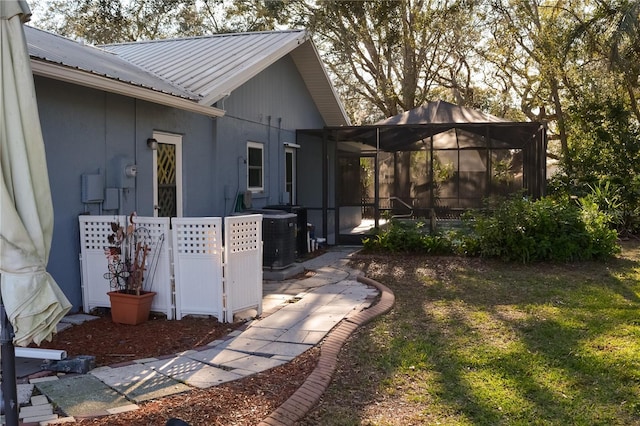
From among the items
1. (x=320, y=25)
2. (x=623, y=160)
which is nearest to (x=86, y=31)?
(x=320, y=25)

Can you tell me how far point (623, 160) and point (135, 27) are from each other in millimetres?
20490

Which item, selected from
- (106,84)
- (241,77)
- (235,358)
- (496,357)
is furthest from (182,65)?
(496,357)

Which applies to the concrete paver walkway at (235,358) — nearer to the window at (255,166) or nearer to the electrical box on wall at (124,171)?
the electrical box on wall at (124,171)

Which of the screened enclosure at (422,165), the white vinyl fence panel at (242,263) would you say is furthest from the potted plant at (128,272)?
the screened enclosure at (422,165)

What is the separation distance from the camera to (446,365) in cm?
472

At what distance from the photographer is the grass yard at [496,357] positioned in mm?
3826

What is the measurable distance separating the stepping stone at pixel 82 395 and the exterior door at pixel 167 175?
4.16 metres

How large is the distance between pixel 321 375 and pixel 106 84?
12.8ft

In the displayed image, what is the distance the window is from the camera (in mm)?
10969

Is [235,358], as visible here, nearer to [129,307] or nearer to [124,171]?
[129,307]

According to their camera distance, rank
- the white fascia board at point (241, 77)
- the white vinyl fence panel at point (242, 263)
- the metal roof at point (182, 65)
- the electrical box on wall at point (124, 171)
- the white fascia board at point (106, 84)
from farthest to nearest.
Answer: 1. the white fascia board at point (241, 77)
2. the electrical box on wall at point (124, 171)
3. the metal roof at point (182, 65)
4. the white vinyl fence panel at point (242, 263)
5. the white fascia board at point (106, 84)

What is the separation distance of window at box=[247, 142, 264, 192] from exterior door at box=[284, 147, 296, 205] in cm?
135

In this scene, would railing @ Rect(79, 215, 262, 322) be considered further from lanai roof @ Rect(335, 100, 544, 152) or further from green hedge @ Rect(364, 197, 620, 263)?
lanai roof @ Rect(335, 100, 544, 152)

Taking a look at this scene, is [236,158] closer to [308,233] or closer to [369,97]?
[308,233]
